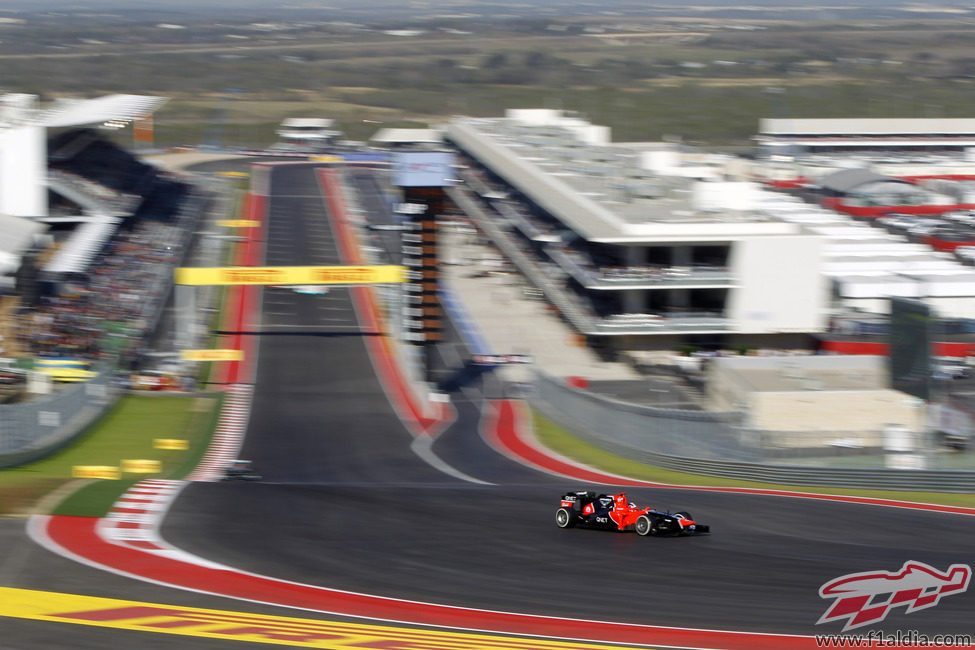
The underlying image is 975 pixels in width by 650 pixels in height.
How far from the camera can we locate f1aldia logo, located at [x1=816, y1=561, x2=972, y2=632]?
1703 cm

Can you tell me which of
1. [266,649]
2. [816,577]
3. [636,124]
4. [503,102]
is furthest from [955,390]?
[503,102]

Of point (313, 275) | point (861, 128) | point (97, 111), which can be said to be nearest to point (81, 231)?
point (97, 111)

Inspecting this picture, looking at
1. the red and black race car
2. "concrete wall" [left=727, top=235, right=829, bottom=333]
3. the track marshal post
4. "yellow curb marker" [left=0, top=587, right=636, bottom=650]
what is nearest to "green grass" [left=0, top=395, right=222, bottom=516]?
"yellow curb marker" [left=0, top=587, right=636, bottom=650]

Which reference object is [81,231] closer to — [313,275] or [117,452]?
→ [313,275]

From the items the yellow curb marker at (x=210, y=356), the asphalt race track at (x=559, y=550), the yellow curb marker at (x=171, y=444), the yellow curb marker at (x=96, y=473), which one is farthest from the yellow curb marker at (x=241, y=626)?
the yellow curb marker at (x=210, y=356)

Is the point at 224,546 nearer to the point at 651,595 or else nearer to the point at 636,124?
the point at 651,595

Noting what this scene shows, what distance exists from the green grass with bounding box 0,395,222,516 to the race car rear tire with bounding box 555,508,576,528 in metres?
7.75

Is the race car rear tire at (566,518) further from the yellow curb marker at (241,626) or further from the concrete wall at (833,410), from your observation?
the concrete wall at (833,410)

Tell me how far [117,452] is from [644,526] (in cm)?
1635

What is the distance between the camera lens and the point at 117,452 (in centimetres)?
3155

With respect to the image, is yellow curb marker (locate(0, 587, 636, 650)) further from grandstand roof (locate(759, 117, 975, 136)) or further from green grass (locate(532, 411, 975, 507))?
grandstand roof (locate(759, 117, 975, 136))

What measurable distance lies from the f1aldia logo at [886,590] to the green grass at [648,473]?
20.8ft

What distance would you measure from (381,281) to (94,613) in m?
30.9

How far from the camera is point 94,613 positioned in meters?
16.6
